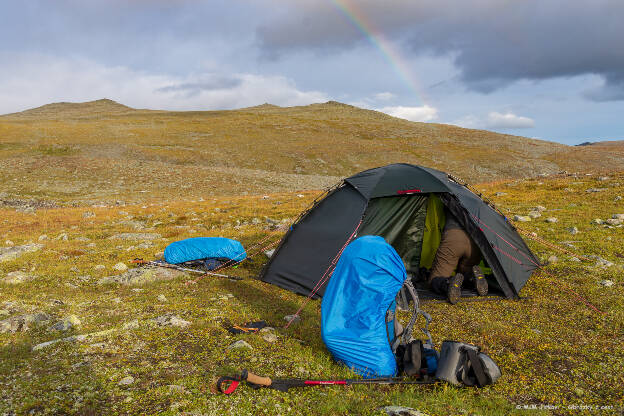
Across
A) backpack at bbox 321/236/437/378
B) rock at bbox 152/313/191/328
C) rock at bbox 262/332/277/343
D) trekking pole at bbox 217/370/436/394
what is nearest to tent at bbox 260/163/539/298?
rock at bbox 262/332/277/343

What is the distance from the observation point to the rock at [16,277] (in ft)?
33.2

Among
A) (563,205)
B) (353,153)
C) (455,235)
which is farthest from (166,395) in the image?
(353,153)

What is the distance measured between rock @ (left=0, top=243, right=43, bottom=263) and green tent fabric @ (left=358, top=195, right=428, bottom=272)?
1160 cm

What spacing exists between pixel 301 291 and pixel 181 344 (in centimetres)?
344

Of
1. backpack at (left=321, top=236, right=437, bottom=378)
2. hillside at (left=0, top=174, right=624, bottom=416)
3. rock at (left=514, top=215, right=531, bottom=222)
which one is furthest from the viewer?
rock at (left=514, top=215, right=531, bottom=222)

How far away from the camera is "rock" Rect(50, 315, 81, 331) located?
7230 millimetres

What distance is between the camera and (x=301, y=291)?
31.1ft

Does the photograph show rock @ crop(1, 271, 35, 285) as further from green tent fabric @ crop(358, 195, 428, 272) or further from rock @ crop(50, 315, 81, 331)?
green tent fabric @ crop(358, 195, 428, 272)

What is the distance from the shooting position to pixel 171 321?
24.9 ft

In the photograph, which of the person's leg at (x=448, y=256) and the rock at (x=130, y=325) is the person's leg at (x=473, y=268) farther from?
the rock at (x=130, y=325)

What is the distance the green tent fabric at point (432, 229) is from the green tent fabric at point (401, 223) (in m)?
0.12

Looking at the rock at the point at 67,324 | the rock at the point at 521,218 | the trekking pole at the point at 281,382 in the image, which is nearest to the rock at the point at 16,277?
the rock at the point at 67,324

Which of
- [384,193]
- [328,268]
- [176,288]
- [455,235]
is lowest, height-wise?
[176,288]

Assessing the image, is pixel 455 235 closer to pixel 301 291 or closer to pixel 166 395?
pixel 301 291
